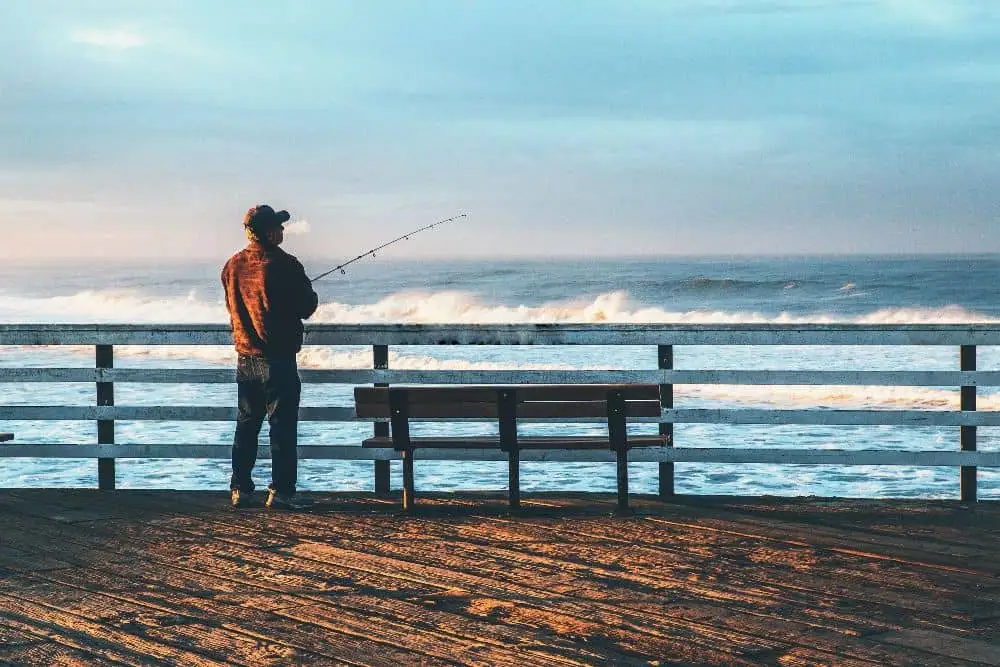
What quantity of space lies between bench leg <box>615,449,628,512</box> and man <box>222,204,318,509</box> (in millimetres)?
1618

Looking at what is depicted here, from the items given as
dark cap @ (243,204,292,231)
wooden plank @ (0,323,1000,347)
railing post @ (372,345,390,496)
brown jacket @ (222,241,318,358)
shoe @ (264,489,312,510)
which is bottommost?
shoe @ (264,489,312,510)

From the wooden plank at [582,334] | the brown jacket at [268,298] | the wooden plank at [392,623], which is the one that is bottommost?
the wooden plank at [392,623]

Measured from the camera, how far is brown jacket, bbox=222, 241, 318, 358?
21.5 ft

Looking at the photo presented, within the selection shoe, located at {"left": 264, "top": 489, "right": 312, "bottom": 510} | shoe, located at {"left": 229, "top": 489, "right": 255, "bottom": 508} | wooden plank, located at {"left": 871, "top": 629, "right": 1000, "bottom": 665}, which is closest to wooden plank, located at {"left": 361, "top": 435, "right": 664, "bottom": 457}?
shoe, located at {"left": 264, "top": 489, "right": 312, "bottom": 510}

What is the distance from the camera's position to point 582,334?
7.05m

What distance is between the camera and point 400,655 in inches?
161

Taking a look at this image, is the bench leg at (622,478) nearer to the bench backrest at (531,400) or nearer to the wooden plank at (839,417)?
the bench backrest at (531,400)

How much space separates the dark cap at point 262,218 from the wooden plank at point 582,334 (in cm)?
72

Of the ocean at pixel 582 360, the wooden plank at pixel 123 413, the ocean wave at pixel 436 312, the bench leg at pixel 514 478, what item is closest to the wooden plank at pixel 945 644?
the bench leg at pixel 514 478

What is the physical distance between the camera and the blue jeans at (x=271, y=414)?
672 cm

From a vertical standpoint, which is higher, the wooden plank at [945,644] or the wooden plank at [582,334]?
the wooden plank at [582,334]

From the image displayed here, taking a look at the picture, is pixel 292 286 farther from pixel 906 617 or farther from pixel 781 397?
pixel 781 397

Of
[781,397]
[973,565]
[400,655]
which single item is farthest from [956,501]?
[781,397]

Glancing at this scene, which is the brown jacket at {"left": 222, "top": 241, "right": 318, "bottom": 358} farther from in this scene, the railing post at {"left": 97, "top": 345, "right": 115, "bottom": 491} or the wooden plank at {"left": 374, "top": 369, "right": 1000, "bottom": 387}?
the railing post at {"left": 97, "top": 345, "right": 115, "bottom": 491}
